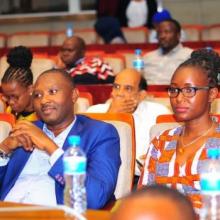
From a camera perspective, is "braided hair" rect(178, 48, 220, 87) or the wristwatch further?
the wristwatch

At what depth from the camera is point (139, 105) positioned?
16.3 ft

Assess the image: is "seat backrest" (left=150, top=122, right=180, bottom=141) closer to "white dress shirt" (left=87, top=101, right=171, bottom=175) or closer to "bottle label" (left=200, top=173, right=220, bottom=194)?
"white dress shirt" (left=87, top=101, right=171, bottom=175)

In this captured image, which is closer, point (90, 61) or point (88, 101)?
point (88, 101)

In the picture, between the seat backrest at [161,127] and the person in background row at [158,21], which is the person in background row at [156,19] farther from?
the seat backrest at [161,127]

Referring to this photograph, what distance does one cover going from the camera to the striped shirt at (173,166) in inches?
133

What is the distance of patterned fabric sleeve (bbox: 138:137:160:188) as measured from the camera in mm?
3510

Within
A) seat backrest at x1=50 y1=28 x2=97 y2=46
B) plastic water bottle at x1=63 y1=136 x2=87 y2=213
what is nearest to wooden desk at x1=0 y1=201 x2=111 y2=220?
plastic water bottle at x1=63 y1=136 x2=87 y2=213

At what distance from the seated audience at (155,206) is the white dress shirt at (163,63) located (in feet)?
19.8

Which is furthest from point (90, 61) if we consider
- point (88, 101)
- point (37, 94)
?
point (37, 94)

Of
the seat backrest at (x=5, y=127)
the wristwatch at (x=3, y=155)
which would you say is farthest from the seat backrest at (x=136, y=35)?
the wristwatch at (x=3, y=155)

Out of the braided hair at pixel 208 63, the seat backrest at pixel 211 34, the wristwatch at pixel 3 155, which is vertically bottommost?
the wristwatch at pixel 3 155

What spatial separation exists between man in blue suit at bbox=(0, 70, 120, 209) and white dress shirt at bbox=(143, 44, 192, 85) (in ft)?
13.4

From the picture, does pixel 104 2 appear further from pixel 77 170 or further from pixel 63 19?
pixel 77 170

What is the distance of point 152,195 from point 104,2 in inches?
403
